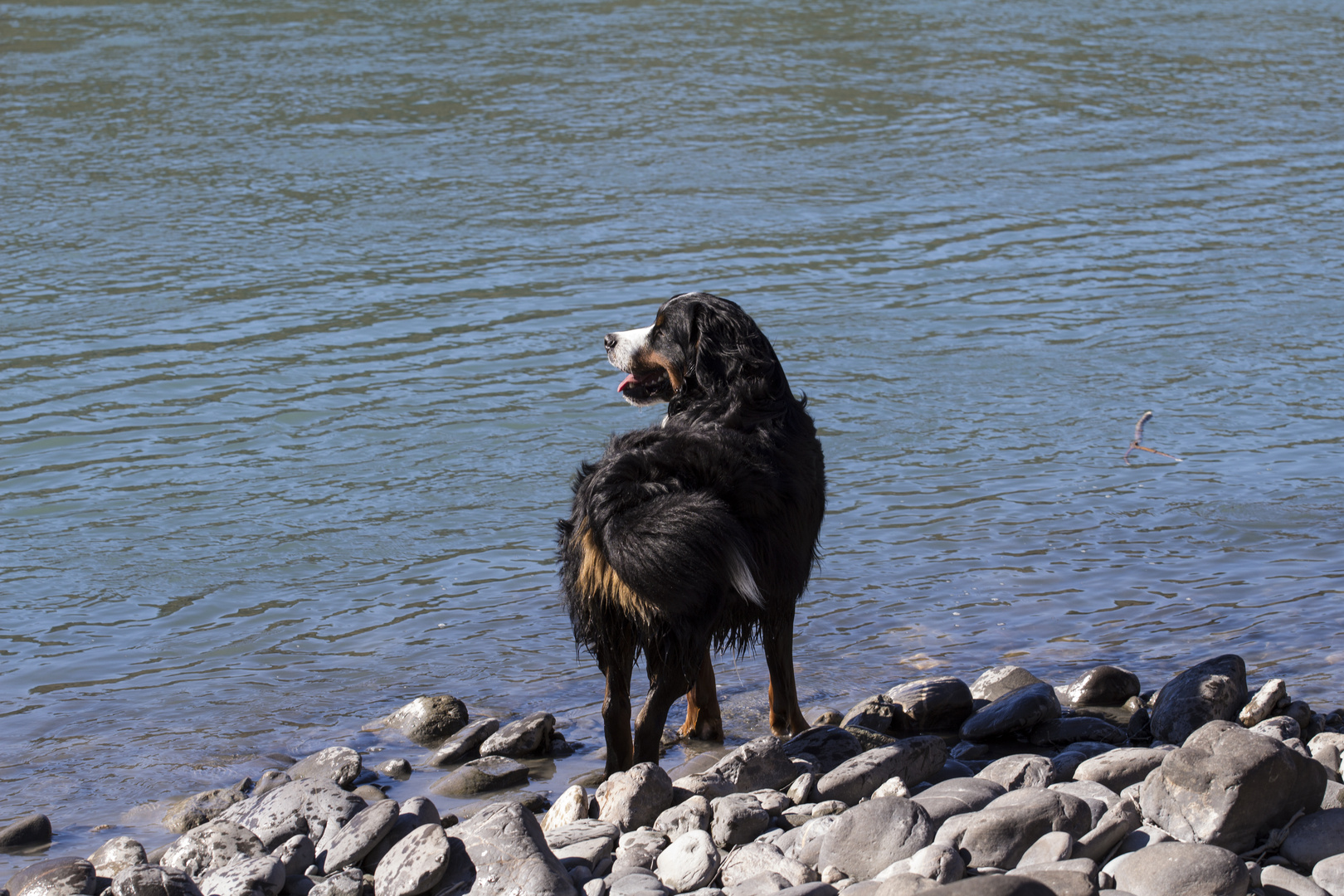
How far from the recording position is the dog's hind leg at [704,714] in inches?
185

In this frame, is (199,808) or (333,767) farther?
(333,767)

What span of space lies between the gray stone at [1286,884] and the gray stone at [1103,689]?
1615 millimetres

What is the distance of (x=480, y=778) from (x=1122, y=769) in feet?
6.39

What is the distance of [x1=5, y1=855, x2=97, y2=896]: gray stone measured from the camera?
357 centimetres

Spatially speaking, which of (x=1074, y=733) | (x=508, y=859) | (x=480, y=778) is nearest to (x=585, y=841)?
(x=508, y=859)

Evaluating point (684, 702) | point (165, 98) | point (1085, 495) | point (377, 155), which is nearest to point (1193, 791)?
point (684, 702)

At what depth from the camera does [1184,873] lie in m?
3.15

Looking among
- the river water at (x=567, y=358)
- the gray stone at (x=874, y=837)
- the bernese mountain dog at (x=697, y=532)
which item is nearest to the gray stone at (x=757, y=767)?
the bernese mountain dog at (x=697, y=532)

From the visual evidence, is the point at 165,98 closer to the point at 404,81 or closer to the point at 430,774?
the point at 404,81

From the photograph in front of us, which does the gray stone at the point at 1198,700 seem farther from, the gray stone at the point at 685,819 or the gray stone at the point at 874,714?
the gray stone at the point at 685,819

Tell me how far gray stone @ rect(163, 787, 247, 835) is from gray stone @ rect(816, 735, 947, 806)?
182 centimetres

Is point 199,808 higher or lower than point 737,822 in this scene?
lower

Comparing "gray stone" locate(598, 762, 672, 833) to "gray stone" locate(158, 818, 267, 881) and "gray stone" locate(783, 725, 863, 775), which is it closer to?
"gray stone" locate(783, 725, 863, 775)

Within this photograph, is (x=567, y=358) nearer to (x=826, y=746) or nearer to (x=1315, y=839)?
(x=826, y=746)
